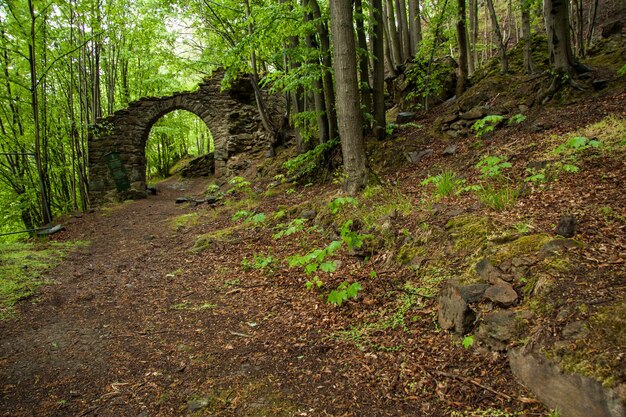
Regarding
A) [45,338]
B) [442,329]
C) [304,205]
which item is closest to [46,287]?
[45,338]

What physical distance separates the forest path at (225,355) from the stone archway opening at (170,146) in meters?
15.3

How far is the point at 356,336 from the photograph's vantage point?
8.83ft

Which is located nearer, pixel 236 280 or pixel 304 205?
pixel 236 280

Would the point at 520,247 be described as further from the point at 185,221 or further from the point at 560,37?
the point at 185,221

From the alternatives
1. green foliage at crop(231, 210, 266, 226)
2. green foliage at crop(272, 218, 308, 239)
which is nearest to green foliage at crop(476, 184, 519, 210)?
green foliage at crop(272, 218, 308, 239)

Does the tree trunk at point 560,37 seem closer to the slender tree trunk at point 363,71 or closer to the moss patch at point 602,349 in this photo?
the slender tree trunk at point 363,71

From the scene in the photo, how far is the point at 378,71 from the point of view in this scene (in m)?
7.23

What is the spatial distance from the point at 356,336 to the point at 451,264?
1063mm

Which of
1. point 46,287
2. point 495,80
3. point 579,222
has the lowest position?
point 46,287

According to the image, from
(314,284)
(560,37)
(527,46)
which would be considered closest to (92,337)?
(314,284)

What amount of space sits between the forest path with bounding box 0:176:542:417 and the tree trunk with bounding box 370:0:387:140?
3857 mm

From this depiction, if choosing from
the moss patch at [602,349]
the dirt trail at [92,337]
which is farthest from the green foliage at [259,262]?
the moss patch at [602,349]

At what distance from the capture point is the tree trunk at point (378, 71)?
7.15 meters

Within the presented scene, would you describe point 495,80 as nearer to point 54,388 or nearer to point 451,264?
point 451,264
